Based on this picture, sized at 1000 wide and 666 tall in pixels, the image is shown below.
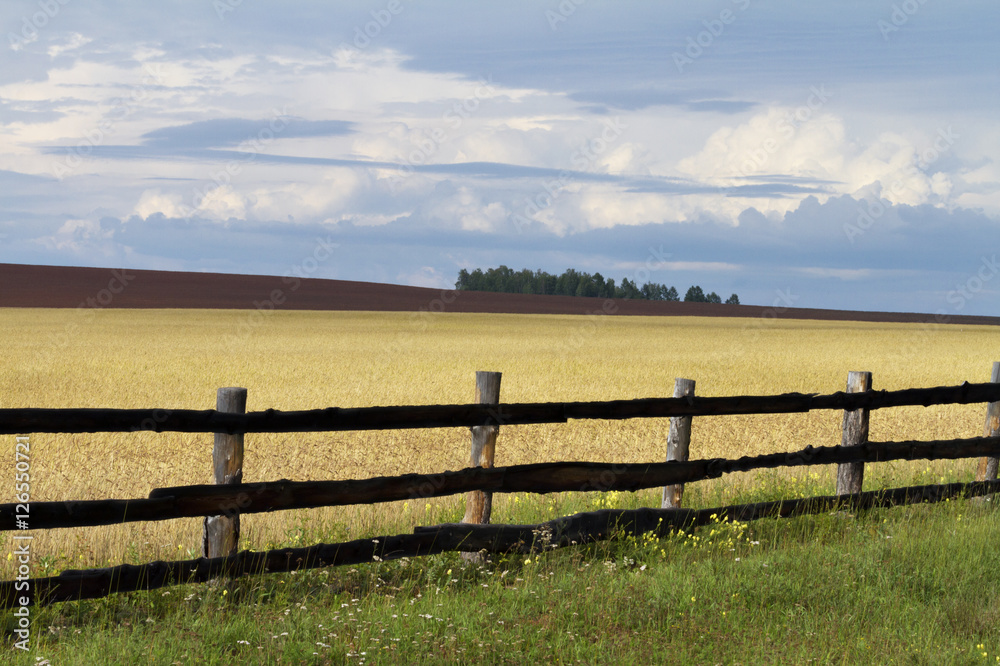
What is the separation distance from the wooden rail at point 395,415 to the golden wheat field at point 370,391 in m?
1.30

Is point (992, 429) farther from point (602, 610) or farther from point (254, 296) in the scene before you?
point (254, 296)

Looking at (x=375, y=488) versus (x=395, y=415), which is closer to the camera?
(x=375, y=488)

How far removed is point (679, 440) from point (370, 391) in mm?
15672

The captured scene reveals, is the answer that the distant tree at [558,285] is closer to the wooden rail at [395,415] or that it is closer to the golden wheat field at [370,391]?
the golden wheat field at [370,391]

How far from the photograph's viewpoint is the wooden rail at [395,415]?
570 cm

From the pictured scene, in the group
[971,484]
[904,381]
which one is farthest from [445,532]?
[904,381]

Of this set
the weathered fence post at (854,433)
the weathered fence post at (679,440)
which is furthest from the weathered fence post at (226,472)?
the weathered fence post at (854,433)

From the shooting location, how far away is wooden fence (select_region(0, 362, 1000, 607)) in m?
5.64

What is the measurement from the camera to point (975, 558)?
22.2 ft

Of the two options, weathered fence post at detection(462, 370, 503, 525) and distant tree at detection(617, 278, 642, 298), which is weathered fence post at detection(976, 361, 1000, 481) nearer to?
weathered fence post at detection(462, 370, 503, 525)

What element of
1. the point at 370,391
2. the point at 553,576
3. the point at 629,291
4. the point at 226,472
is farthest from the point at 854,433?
the point at 629,291

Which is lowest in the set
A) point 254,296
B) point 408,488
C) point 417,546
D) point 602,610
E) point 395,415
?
point 602,610

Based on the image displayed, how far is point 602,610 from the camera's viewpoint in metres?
5.62

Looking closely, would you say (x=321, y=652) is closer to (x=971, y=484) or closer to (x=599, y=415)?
(x=599, y=415)
